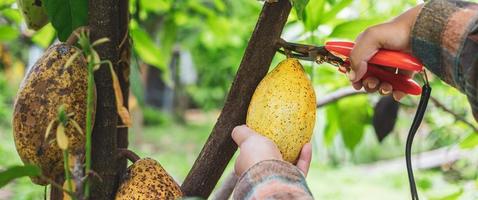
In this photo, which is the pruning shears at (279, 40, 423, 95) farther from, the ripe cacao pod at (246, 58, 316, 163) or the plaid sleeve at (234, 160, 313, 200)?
the plaid sleeve at (234, 160, 313, 200)

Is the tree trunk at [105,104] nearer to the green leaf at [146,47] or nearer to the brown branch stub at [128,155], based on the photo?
the brown branch stub at [128,155]

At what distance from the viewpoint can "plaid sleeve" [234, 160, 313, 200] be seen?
66 cm

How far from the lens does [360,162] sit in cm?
643

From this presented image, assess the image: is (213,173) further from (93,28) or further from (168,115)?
(168,115)

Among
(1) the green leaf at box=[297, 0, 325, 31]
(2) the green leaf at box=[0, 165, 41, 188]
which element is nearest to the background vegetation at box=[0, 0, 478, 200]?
(1) the green leaf at box=[297, 0, 325, 31]

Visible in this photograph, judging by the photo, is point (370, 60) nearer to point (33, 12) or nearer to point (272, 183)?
point (272, 183)

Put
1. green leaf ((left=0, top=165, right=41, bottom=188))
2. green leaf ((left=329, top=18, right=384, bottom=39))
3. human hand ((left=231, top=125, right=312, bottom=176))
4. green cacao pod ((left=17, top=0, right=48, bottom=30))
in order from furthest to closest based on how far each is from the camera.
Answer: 1. green leaf ((left=329, top=18, right=384, bottom=39))
2. green cacao pod ((left=17, top=0, right=48, bottom=30))
3. human hand ((left=231, top=125, right=312, bottom=176))
4. green leaf ((left=0, top=165, right=41, bottom=188))

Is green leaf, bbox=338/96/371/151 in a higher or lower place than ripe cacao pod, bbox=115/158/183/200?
lower

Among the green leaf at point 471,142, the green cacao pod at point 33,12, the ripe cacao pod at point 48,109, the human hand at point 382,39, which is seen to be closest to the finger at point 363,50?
the human hand at point 382,39

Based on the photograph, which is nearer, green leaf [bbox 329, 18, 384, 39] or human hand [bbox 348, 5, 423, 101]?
human hand [bbox 348, 5, 423, 101]

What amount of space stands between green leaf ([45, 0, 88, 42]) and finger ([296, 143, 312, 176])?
313 millimetres

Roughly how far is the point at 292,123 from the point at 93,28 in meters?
0.25

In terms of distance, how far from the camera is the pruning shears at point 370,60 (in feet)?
2.35

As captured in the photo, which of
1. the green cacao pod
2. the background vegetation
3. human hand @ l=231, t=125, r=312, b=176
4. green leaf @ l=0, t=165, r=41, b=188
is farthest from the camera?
the background vegetation
